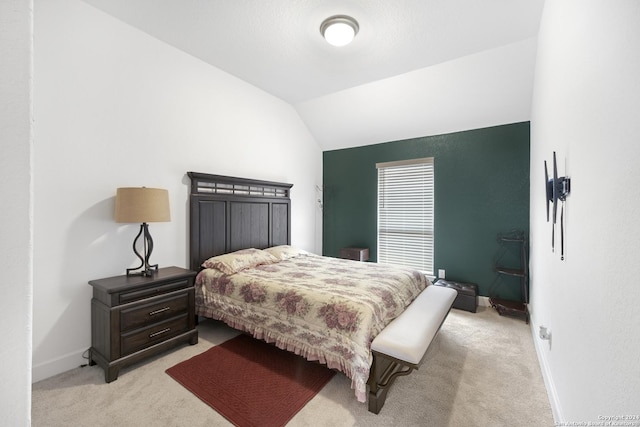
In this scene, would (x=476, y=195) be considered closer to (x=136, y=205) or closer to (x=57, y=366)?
(x=136, y=205)

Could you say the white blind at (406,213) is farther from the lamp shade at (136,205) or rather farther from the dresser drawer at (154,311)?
the lamp shade at (136,205)

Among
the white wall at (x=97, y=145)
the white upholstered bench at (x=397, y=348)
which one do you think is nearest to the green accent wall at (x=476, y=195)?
the white upholstered bench at (x=397, y=348)

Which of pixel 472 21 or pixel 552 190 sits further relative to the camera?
pixel 472 21

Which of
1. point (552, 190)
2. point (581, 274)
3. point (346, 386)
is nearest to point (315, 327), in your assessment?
point (346, 386)

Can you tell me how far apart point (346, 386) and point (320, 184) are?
12.9 feet

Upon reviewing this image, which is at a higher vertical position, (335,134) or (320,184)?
(335,134)

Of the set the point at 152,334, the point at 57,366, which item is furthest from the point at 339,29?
the point at 57,366

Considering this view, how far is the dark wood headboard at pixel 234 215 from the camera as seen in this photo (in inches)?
128

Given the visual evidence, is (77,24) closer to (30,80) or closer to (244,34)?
(244,34)

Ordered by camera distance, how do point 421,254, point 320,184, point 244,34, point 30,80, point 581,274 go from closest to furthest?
point 30,80, point 581,274, point 244,34, point 421,254, point 320,184

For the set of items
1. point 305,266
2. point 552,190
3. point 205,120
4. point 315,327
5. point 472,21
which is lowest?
point 315,327

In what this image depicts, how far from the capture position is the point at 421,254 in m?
→ 4.54

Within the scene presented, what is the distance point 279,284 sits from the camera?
2.56 m

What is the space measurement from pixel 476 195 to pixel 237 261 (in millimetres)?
3484
